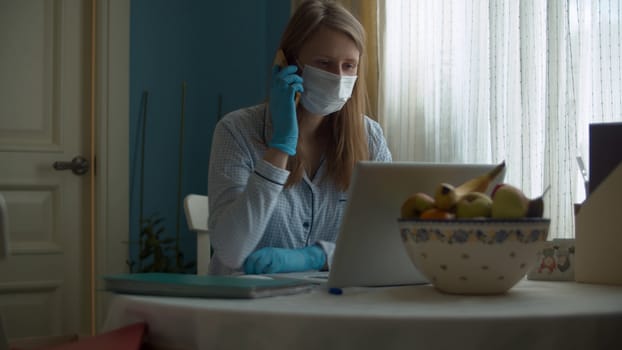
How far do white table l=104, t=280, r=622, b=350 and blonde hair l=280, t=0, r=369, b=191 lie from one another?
2.82 feet

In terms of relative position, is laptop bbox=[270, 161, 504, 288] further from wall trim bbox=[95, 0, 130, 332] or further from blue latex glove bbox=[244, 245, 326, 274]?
wall trim bbox=[95, 0, 130, 332]

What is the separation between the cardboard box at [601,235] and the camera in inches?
48.1

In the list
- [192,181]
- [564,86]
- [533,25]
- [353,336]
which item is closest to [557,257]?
[353,336]

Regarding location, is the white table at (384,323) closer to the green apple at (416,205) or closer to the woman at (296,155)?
the green apple at (416,205)

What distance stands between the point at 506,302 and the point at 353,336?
0.82 ft

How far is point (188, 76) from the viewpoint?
3.81 meters

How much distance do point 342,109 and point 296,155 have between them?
0.58 feet

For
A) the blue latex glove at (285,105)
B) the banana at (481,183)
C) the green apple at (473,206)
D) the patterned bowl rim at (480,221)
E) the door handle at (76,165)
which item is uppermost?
the blue latex glove at (285,105)

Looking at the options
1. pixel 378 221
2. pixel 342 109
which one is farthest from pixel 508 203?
pixel 342 109

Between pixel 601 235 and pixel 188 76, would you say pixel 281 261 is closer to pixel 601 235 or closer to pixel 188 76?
pixel 601 235

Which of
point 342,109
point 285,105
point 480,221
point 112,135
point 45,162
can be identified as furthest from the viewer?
point 112,135

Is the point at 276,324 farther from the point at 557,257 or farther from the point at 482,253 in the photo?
the point at 557,257

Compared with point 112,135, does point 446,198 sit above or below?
below

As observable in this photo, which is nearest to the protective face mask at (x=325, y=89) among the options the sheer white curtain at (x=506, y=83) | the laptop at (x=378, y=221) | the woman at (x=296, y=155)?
the woman at (x=296, y=155)
